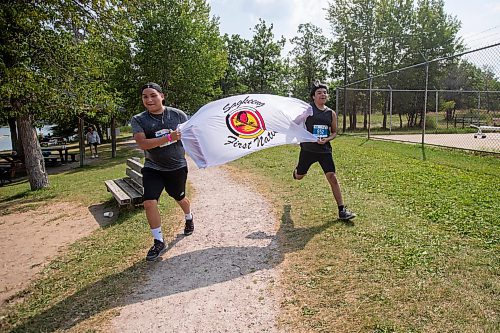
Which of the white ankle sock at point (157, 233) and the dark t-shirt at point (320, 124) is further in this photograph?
the dark t-shirt at point (320, 124)

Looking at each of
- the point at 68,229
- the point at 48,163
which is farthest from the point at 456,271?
the point at 48,163

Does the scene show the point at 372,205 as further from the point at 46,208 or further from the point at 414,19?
the point at 414,19

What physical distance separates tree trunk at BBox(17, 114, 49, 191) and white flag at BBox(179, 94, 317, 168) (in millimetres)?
8252

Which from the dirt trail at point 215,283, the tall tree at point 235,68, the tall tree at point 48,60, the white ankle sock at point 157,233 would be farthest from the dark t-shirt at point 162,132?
the tall tree at point 235,68

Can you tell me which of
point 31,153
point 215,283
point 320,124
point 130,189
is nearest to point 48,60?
point 31,153

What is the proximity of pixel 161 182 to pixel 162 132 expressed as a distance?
622 mm

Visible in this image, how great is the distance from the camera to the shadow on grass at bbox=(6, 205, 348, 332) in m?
3.32

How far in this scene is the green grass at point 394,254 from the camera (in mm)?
2846

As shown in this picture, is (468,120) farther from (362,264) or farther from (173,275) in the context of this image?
(173,275)

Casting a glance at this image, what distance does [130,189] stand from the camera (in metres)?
7.34

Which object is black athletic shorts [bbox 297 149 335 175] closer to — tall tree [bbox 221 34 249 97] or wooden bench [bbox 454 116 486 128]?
wooden bench [bbox 454 116 486 128]

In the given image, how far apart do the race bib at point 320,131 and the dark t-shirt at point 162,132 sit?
6.05 feet

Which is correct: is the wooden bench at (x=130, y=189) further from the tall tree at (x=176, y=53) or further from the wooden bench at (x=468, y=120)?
the wooden bench at (x=468, y=120)

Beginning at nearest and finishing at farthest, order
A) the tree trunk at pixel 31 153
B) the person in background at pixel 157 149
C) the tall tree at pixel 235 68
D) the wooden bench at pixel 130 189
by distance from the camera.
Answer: the person in background at pixel 157 149, the wooden bench at pixel 130 189, the tree trunk at pixel 31 153, the tall tree at pixel 235 68
